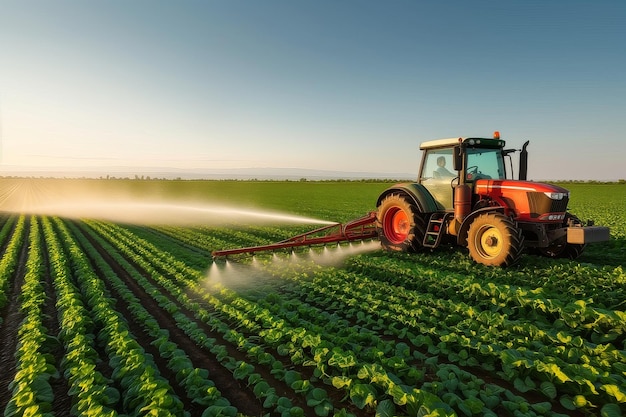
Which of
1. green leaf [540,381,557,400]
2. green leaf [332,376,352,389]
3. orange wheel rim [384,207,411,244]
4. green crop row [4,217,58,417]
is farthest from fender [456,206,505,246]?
green crop row [4,217,58,417]

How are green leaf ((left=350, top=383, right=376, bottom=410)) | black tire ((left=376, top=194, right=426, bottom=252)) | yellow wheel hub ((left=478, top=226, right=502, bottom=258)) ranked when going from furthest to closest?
black tire ((left=376, top=194, right=426, bottom=252)), yellow wheel hub ((left=478, top=226, right=502, bottom=258)), green leaf ((left=350, top=383, right=376, bottom=410))

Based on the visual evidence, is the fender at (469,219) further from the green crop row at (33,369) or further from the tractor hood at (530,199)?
the green crop row at (33,369)

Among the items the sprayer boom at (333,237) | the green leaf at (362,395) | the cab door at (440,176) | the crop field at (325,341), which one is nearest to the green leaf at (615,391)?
the crop field at (325,341)

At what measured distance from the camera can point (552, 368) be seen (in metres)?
3.37

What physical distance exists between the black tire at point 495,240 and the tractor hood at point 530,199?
19.9 inches

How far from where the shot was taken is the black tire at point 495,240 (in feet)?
22.0

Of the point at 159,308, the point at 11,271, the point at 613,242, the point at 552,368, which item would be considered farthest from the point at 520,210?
the point at 11,271

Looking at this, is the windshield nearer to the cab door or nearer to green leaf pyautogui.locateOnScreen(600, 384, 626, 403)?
the cab door

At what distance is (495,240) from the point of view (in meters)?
7.26

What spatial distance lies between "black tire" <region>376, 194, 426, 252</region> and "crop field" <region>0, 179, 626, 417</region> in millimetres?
557

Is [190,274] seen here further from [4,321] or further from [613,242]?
[613,242]

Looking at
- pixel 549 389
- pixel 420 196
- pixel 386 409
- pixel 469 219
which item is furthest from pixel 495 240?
pixel 386 409

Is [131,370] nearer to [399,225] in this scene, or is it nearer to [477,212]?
[477,212]

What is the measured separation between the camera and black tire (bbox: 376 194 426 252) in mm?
8711
